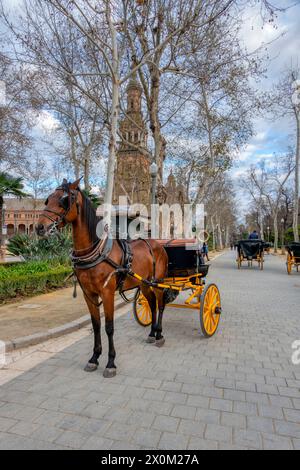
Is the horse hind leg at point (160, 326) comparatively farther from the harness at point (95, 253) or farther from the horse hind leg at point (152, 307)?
the harness at point (95, 253)

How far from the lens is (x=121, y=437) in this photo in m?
2.47

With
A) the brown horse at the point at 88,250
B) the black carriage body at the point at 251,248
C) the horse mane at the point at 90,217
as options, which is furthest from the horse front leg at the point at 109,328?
the black carriage body at the point at 251,248

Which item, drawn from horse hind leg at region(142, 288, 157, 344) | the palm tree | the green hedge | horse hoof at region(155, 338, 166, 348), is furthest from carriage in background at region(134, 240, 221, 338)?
the palm tree

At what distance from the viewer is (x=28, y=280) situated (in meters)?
8.34

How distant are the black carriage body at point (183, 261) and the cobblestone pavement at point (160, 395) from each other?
1.11m

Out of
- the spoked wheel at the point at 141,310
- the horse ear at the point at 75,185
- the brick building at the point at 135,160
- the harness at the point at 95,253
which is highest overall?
the brick building at the point at 135,160

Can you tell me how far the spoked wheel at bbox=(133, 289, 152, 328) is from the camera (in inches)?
220

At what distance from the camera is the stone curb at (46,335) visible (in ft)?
14.7

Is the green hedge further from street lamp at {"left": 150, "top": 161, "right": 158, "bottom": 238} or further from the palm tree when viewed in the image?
the palm tree

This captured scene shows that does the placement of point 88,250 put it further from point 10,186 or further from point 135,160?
point 135,160

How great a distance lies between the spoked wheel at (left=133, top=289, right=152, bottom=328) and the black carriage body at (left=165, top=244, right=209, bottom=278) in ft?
2.29

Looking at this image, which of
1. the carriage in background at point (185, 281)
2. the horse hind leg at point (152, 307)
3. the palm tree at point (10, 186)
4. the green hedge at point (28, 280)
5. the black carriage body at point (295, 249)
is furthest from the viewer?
the palm tree at point (10, 186)
